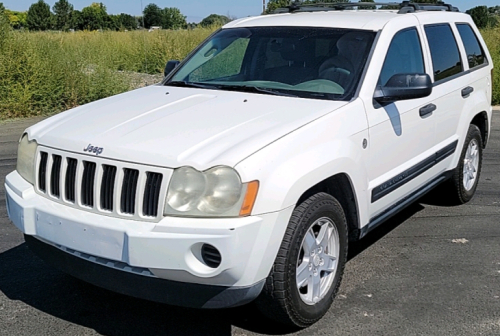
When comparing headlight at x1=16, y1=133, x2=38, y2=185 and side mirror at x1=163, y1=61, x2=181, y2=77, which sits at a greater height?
side mirror at x1=163, y1=61, x2=181, y2=77

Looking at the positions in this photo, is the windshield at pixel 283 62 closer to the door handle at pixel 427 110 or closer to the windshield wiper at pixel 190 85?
the windshield wiper at pixel 190 85

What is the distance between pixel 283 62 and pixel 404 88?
926 millimetres

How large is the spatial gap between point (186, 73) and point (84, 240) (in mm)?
2118

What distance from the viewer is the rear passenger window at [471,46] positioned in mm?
5938

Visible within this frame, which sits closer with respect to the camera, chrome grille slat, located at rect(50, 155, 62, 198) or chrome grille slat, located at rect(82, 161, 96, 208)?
chrome grille slat, located at rect(82, 161, 96, 208)

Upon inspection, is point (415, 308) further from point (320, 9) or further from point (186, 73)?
point (320, 9)

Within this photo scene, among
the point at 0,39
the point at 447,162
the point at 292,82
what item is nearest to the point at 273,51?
the point at 292,82

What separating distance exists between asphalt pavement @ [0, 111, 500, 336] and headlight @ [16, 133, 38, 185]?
0.86 metres

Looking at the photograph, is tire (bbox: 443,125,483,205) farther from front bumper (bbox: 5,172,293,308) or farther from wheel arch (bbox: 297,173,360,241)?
front bumper (bbox: 5,172,293,308)

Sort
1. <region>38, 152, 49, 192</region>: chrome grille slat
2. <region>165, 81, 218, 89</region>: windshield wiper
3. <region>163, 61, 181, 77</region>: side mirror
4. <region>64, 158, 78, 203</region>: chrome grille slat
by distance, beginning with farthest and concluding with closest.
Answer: <region>163, 61, 181, 77</region>: side mirror
<region>165, 81, 218, 89</region>: windshield wiper
<region>38, 152, 49, 192</region>: chrome grille slat
<region>64, 158, 78, 203</region>: chrome grille slat

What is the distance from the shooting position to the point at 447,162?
17.8 feet

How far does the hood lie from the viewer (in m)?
3.30

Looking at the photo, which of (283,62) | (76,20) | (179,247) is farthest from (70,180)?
(76,20)

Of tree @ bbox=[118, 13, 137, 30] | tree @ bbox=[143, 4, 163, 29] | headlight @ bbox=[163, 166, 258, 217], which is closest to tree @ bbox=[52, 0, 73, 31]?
tree @ bbox=[118, 13, 137, 30]
